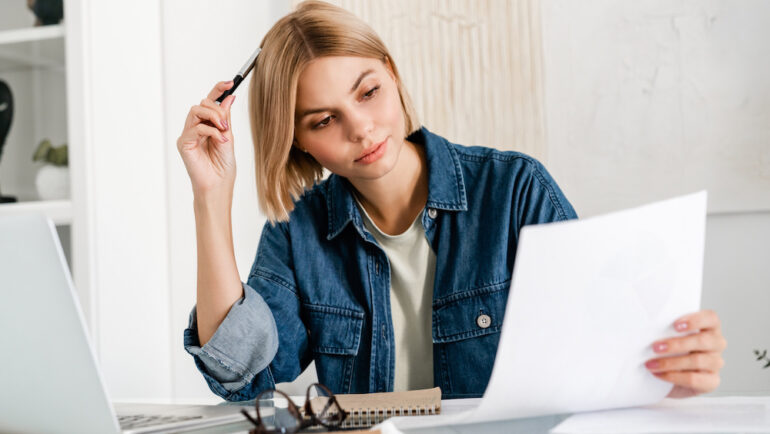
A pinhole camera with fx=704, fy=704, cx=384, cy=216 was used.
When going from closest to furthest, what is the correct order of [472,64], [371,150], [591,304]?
[591,304]
[371,150]
[472,64]

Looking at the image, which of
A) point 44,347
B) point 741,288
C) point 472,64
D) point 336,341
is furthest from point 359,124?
point 741,288

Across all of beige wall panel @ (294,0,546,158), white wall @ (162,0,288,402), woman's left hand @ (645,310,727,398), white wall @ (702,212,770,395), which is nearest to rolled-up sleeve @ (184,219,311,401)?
woman's left hand @ (645,310,727,398)

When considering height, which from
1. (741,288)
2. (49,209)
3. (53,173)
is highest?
(53,173)

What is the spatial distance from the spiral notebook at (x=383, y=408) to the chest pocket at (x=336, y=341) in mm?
359

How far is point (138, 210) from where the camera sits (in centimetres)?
211

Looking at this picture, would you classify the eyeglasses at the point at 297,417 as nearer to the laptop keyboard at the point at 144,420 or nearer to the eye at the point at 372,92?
the laptop keyboard at the point at 144,420

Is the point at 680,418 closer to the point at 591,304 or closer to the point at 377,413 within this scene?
the point at 591,304

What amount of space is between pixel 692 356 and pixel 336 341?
0.61 m

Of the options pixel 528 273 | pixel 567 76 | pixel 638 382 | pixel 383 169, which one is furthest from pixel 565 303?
pixel 567 76

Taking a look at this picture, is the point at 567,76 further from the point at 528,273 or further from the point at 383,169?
the point at 528,273

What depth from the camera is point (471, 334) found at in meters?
1.08

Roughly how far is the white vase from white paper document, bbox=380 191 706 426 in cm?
169

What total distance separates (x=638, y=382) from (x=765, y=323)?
1371mm

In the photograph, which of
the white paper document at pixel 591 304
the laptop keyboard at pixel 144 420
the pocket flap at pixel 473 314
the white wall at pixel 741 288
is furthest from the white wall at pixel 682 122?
the laptop keyboard at pixel 144 420
